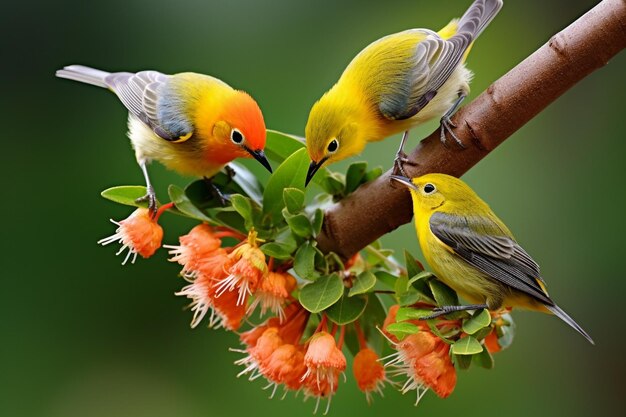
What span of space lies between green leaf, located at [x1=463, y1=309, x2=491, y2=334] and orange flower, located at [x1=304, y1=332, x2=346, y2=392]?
310mm

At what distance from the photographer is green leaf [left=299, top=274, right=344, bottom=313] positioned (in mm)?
1931

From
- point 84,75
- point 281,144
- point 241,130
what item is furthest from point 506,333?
point 84,75

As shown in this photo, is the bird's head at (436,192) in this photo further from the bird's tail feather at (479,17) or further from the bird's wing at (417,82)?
the bird's tail feather at (479,17)

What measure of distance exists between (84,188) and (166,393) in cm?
115

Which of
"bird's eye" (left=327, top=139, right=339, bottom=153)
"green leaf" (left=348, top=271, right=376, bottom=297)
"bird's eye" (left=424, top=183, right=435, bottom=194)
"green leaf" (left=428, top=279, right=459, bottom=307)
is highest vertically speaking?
"bird's eye" (left=424, top=183, right=435, bottom=194)

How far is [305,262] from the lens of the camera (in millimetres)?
2047

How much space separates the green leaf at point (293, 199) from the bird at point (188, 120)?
0.74 feet

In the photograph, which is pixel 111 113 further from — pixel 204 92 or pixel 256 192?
pixel 256 192

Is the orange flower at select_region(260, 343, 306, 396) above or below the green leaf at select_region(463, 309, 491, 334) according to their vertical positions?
below

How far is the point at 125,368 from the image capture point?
4074 mm

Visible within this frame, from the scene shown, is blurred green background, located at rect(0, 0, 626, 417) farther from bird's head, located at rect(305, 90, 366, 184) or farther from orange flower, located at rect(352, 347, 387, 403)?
orange flower, located at rect(352, 347, 387, 403)

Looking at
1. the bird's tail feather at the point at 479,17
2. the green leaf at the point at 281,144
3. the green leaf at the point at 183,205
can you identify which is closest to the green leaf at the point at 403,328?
the green leaf at the point at 183,205

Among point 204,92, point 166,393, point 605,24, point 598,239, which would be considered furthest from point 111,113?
point 605,24

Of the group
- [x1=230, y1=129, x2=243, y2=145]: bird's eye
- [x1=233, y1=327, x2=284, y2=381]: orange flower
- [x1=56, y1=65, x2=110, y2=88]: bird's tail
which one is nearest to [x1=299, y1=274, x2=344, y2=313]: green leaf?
[x1=233, y1=327, x2=284, y2=381]: orange flower
